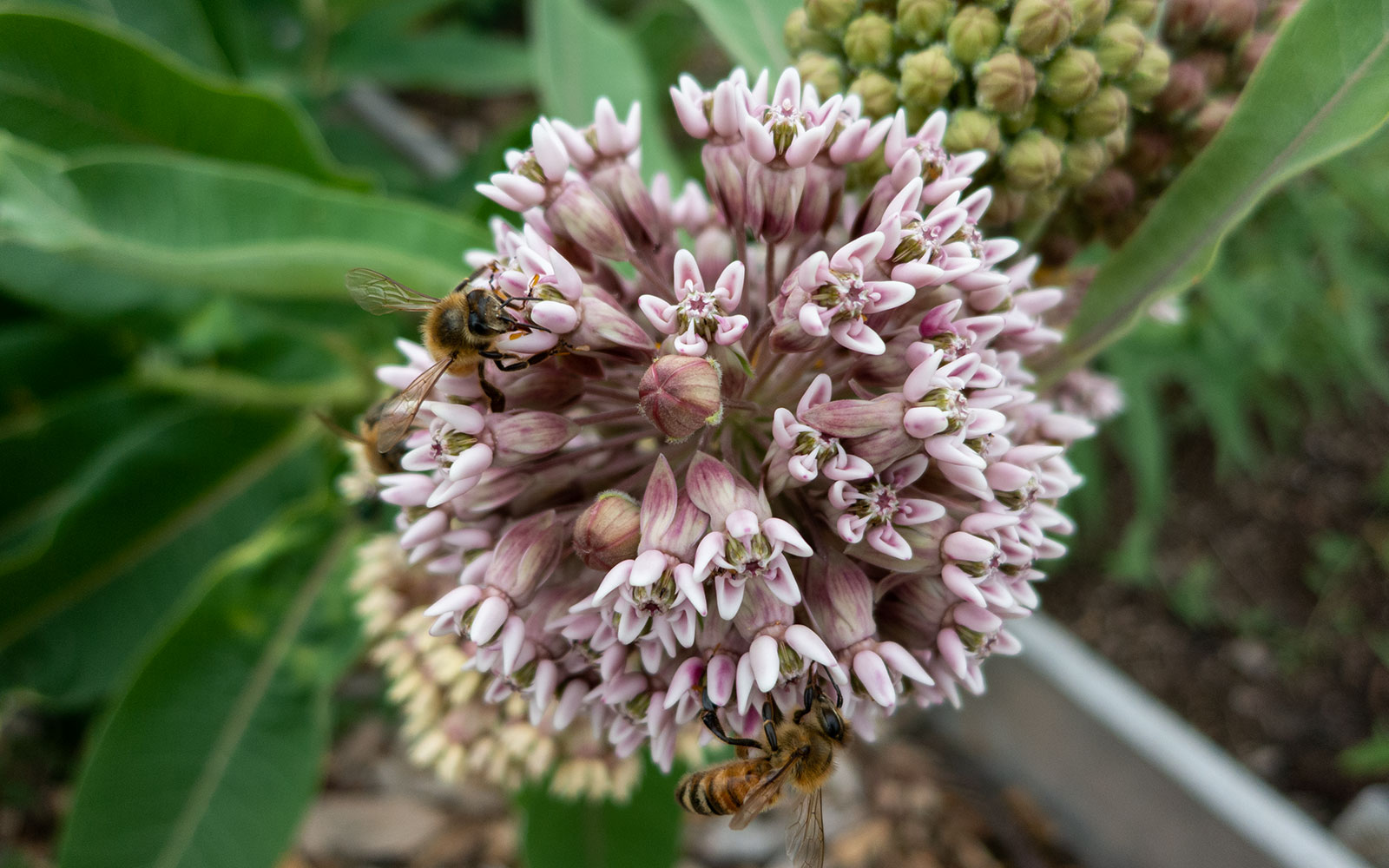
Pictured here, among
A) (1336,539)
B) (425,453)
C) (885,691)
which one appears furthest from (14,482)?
(1336,539)

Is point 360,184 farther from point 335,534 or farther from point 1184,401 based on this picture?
point 1184,401

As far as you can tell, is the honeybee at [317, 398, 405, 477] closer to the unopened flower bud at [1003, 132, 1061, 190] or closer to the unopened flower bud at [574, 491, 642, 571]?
the unopened flower bud at [574, 491, 642, 571]

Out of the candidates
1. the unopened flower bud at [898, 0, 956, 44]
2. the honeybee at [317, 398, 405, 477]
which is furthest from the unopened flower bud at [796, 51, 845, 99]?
the honeybee at [317, 398, 405, 477]

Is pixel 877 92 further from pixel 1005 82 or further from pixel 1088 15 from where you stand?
A: pixel 1088 15

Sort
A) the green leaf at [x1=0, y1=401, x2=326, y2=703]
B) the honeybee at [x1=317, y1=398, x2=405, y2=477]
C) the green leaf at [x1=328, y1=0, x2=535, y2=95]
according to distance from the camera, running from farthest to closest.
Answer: the green leaf at [x1=328, y1=0, x2=535, y2=95], the green leaf at [x1=0, y1=401, x2=326, y2=703], the honeybee at [x1=317, y1=398, x2=405, y2=477]

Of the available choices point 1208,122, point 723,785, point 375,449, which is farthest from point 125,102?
point 1208,122

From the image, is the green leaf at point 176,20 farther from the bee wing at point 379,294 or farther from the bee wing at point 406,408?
the bee wing at point 406,408

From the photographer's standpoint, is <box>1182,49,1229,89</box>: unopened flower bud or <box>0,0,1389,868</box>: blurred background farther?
<box>0,0,1389,868</box>: blurred background
